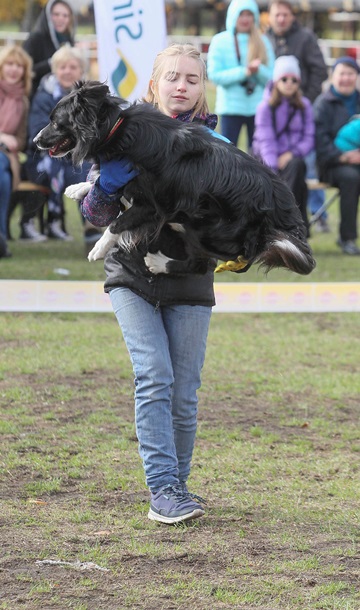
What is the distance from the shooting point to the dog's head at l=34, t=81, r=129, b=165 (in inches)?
148

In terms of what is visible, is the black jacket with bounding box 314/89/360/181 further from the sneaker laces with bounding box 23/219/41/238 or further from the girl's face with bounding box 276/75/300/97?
the sneaker laces with bounding box 23/219/41/238

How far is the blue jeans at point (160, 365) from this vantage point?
430cm

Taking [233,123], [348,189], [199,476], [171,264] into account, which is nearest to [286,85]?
[233,123]

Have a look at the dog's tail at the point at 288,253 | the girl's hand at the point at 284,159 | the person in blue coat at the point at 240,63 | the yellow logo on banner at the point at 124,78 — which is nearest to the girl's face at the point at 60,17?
the person in blue coat at the point at 240,63

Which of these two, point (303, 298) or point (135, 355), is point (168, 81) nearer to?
point (135, 355)

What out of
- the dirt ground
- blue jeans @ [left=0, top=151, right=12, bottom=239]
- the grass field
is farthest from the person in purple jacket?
the dirt ground

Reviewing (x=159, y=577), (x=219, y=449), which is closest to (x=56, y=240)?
(x=219, y=449)

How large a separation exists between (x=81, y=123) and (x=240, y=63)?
8460 mm

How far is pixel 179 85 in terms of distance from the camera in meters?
4.22

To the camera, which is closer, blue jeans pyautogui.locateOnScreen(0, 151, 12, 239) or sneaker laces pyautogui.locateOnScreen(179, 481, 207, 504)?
sneaker laces pyautogui.locateOnScreen(179, 481, 207, 504)

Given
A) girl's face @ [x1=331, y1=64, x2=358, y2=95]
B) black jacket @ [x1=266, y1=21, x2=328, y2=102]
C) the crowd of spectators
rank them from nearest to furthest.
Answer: the crowd of spectators < girl's face @ [x1=331, y1=64, x2=358, y2=95] < black jacket @ [x1=266, y1=21, x2=328, y2=102]

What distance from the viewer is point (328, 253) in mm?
11906

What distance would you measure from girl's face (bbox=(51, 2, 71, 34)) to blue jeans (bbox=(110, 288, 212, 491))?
8169 millimetres

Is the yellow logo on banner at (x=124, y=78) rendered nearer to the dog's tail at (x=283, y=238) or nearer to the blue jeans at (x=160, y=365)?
the blue jeans at (x=160, y=365)
